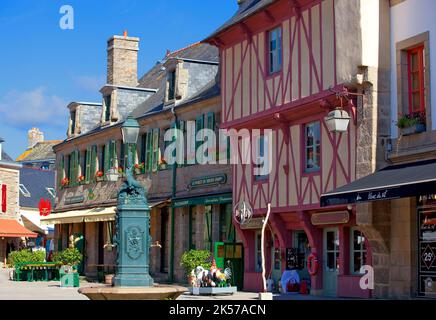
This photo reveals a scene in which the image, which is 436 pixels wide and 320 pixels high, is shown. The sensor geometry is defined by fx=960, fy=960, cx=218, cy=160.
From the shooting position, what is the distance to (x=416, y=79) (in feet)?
59.8

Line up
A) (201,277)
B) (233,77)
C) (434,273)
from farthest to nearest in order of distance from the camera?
(233,77) → (201,277) → (434,273)

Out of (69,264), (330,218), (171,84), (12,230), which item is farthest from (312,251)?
(12,230)

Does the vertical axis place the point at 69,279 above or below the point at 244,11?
below

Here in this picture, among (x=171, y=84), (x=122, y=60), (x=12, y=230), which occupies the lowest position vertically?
(x=12, y=230)

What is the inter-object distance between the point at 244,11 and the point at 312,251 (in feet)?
22.9

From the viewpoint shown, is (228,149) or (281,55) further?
(228,149)

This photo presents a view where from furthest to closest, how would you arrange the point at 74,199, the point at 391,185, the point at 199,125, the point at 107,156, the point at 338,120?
the point at 74,199
the point at 107,156
the point at 199,125
the point at 338,120
the point at 391,185

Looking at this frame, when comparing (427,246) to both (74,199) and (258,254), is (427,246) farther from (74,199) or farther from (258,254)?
(74,199)

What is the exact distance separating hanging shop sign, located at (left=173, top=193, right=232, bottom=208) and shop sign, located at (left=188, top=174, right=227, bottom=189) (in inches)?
16.9

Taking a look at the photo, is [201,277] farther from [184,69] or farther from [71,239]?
[71,239]

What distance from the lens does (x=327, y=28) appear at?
2036cm

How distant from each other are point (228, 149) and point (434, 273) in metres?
9.49

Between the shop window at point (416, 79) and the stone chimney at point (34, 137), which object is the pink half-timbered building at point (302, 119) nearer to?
the shop window at point (416, 79)
